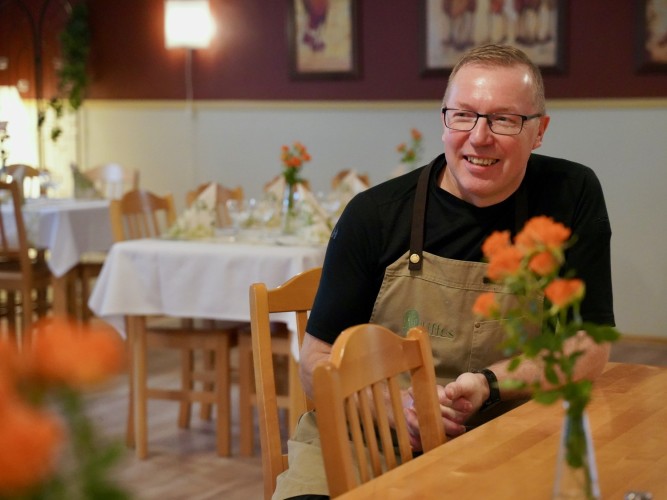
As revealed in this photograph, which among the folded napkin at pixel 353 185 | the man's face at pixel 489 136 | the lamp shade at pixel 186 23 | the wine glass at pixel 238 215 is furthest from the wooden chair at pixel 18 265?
the man's face at pixel 489 136

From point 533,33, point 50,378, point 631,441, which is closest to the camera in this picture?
point 50,378

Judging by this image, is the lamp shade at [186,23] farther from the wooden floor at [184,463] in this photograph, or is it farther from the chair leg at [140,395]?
the chair leg at [140,395]

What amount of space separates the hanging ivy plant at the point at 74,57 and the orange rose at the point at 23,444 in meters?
7.84

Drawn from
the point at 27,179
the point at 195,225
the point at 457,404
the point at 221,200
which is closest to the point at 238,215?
the point at 195,225

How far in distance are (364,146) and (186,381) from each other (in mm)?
3268

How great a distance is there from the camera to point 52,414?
53 cm

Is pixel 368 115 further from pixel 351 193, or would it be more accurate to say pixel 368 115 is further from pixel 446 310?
pixel 446 310

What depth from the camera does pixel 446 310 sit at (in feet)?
6.82

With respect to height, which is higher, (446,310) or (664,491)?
(446,310)

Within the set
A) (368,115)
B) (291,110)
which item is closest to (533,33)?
(368,115)

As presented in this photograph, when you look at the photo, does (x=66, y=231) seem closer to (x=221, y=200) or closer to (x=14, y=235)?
(x=14, y=235)

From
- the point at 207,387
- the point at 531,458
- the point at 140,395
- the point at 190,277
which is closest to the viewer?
the point at 531,458

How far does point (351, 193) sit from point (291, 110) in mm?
2431

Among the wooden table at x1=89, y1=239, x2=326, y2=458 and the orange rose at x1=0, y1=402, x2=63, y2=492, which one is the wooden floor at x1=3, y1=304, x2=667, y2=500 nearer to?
the wooden table at x1=89, y1=239, x2=326, y2=458
